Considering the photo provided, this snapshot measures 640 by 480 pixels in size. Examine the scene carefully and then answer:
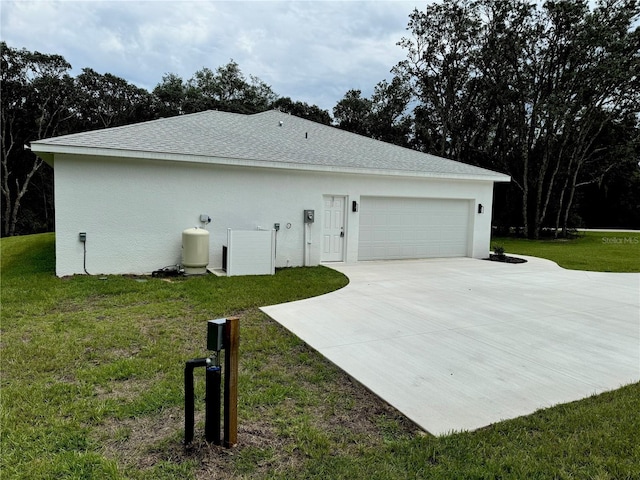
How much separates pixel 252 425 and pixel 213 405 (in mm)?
431

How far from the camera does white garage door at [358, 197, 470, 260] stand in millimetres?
11547

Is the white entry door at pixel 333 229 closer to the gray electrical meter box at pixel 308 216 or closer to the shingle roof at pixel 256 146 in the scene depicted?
the gray electrical meter box at pixel 308 216

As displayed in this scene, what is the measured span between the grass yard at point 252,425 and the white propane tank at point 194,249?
12.6 feet

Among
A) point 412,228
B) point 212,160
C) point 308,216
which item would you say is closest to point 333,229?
point 308,216

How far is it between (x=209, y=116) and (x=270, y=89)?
21.9m

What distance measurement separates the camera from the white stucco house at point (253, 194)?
27.7 feet

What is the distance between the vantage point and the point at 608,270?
1086cm

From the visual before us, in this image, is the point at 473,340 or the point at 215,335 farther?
the point at 473,340

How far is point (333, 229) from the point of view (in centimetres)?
1099

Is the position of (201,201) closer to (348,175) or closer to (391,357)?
(348,175)

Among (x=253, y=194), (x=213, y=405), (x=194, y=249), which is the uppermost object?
(x=253, y=194)

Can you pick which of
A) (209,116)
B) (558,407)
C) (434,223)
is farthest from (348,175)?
(558,407)

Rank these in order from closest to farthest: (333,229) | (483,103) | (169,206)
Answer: (169,206) → (333,229) → (483,103)

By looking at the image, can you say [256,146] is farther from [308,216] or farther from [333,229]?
[333,229]
